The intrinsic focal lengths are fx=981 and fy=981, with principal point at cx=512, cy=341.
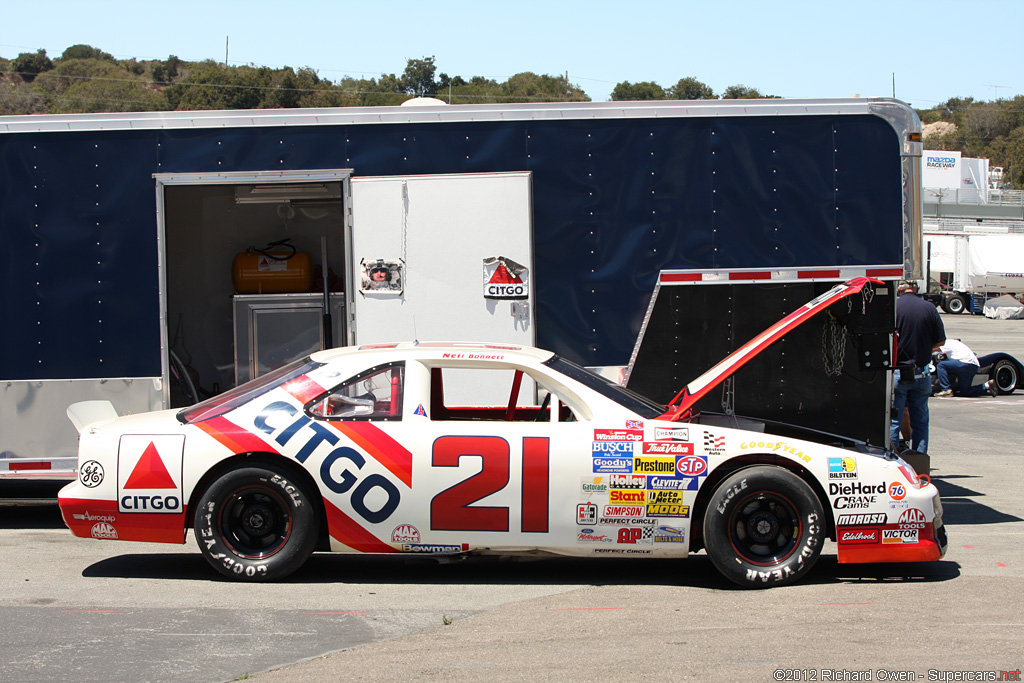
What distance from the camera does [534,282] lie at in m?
7.57

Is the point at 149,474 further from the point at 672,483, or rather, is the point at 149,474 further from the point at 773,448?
the point at 773,448

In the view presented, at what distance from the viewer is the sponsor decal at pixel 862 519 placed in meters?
5.70

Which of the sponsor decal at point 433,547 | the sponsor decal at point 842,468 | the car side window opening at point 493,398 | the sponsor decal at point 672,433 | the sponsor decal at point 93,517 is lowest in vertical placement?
the sponsor decal at point 433,547

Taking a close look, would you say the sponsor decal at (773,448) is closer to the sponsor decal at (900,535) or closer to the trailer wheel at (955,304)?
the sponsor decal at (900,535)

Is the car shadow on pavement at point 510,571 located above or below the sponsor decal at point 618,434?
below

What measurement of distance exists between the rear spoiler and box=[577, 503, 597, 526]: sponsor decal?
27.1 inches

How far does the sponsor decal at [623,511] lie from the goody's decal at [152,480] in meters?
2.51

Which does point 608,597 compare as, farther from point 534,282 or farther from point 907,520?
point 534,282

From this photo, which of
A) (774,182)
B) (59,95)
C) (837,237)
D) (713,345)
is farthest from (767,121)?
(59,95)

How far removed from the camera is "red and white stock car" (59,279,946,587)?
5.70m

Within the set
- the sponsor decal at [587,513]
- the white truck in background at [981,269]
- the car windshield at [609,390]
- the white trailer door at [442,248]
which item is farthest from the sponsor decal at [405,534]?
the white truck in background at [981,269]

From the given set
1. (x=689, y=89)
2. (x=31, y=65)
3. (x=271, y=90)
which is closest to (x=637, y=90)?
(x=689, y=89)

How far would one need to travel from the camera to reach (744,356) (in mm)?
6270

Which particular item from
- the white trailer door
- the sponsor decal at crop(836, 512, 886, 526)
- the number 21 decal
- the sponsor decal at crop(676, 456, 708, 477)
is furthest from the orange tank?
the sponsor decal at crop(836, 512, 886, 526)
